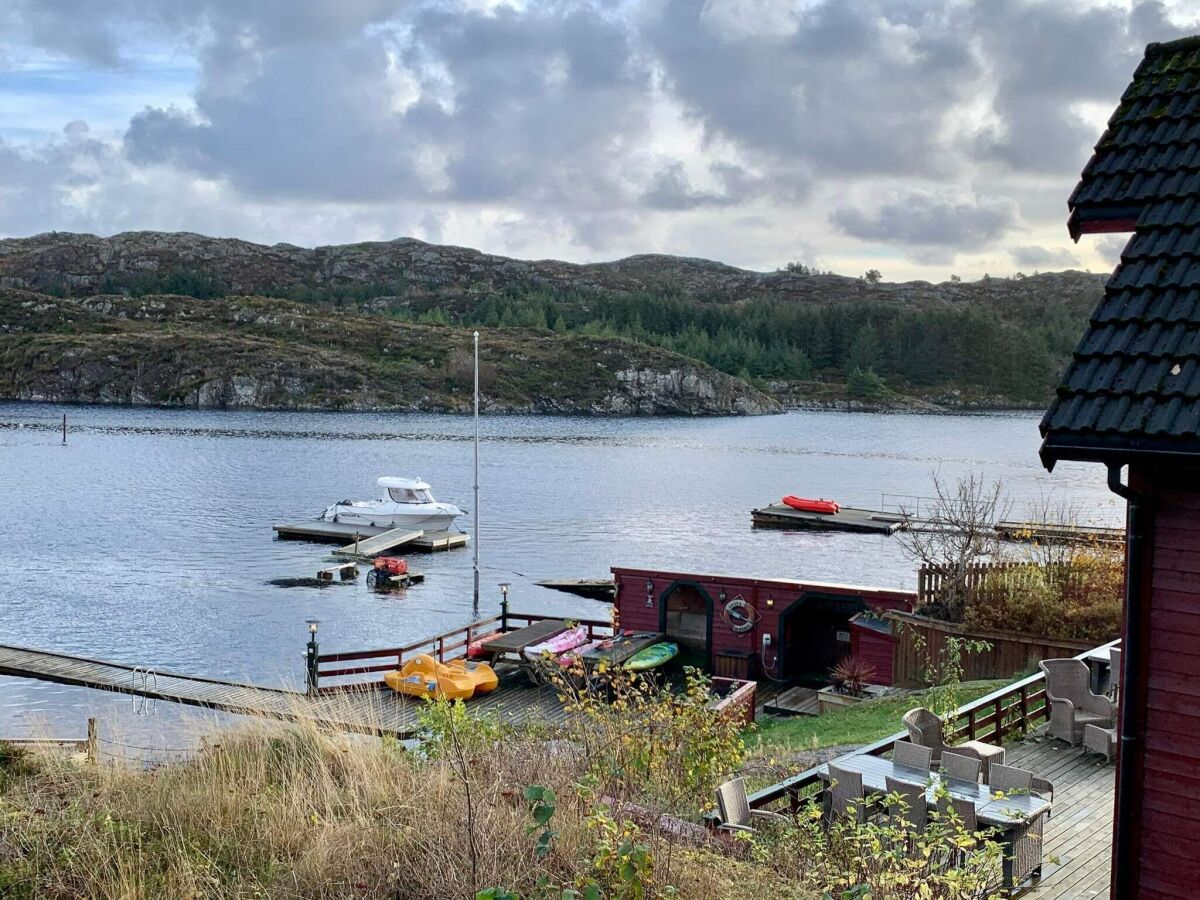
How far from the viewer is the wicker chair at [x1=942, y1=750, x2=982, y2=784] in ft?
31.7

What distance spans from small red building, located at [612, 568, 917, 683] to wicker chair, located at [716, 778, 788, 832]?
56.9 ft

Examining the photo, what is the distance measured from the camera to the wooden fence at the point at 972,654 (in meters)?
20.7

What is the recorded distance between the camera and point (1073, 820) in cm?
1100

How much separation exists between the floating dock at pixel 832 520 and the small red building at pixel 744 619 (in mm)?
33957

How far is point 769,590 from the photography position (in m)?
27.9

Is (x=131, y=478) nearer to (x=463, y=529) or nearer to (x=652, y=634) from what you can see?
(x=463, y=529)

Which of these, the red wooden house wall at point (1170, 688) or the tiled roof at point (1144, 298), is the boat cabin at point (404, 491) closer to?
the tiled roof at point (1144, 298)

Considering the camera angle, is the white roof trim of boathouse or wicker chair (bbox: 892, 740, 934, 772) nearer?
wicker chair (bbox: 892, 740, 934, 772)

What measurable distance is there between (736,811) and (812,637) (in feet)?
66.0

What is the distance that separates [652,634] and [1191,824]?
22.6 m

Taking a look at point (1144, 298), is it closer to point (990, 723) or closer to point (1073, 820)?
point (1073, 820)

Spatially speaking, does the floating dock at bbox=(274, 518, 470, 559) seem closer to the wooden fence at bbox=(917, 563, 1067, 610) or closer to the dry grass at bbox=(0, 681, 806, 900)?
the wooden fence at bbox=(917, 563, 1067, 610)

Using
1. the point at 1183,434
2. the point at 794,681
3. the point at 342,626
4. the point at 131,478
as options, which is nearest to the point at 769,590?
the point at 794,681

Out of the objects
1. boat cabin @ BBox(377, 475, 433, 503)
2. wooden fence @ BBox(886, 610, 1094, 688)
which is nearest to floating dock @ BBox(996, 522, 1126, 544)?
wooden fence @ BBox(886, 610, 1094, 688)
